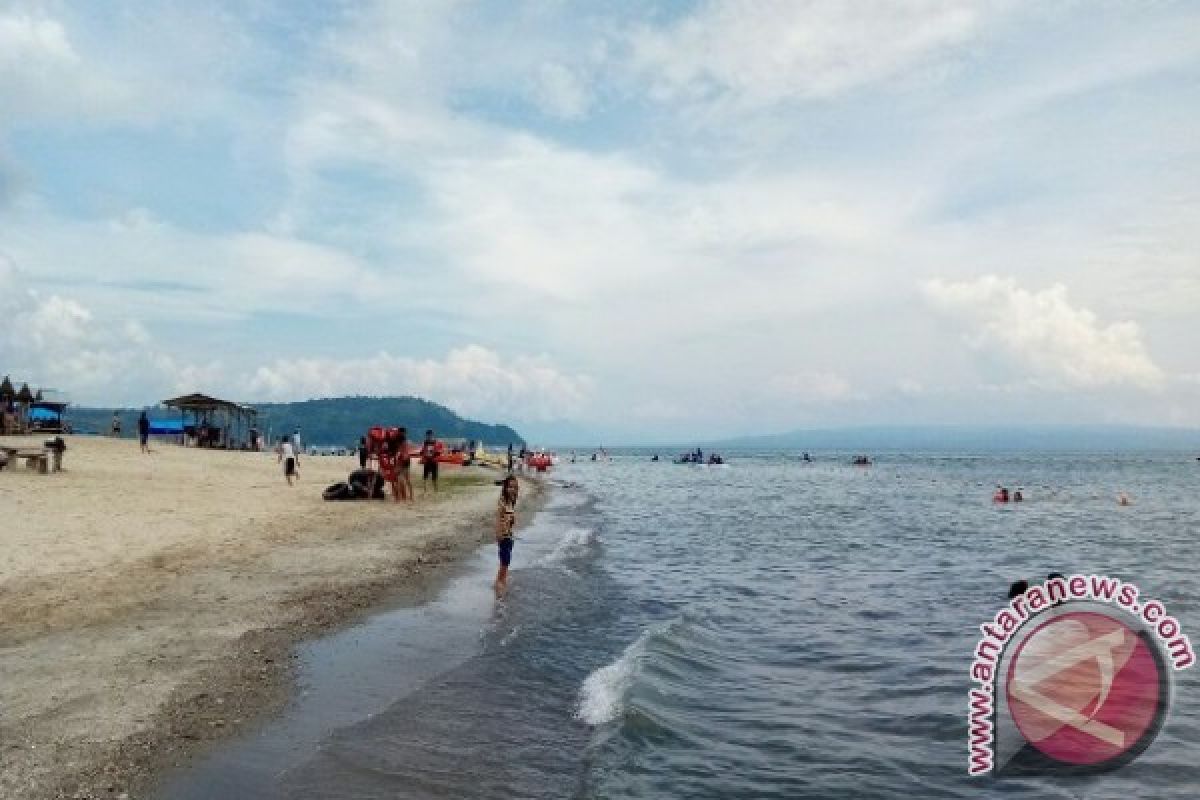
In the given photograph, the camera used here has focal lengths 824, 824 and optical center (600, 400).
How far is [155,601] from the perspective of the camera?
45.0ft

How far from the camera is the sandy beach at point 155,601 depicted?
8.15 m

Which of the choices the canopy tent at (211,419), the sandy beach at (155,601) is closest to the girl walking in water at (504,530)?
the sandy beach at (155,601)

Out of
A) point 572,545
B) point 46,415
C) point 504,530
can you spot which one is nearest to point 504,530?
A: point 504,530

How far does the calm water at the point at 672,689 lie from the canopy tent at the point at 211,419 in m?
41.5

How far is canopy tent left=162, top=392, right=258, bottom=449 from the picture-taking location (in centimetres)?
5844

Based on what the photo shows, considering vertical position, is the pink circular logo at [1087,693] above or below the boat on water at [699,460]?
below

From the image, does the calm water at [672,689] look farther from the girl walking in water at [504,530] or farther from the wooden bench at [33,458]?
the wooden bench at [33,458]

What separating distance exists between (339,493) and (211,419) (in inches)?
1565

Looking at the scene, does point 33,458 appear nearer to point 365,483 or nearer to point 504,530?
point 365,483

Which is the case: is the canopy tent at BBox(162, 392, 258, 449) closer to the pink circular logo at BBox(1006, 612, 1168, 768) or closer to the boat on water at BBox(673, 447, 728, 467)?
the pink circular logo at BBox(1006, 612, 1168, 768)

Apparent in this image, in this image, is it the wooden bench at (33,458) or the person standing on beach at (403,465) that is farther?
the person standing on beach at (403,465)

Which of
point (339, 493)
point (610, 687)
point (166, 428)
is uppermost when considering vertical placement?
point (166, 428)

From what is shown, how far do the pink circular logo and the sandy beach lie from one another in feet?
31.0

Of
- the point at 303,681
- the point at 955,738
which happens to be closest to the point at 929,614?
the point at 955,738
